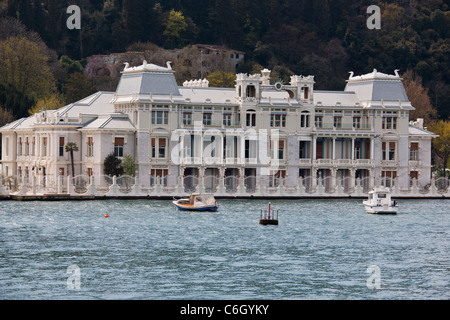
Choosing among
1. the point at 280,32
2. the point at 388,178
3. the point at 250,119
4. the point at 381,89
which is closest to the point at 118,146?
the point at 250,119

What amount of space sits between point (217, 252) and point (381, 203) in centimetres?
2905

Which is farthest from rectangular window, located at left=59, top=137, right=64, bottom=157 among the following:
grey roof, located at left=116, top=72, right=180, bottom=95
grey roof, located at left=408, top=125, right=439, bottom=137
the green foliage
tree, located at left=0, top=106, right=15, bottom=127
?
the green foliage

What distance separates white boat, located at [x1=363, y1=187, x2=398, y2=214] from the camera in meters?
83.5

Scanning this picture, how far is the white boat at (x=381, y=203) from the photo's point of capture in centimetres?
8350

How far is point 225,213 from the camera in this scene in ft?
266

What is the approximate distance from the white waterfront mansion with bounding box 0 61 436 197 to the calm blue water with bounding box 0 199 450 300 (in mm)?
11954

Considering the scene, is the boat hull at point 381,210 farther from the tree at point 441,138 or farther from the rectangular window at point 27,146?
the rectangular window at point 27,146

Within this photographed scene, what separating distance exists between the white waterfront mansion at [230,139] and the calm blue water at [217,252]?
1195cm

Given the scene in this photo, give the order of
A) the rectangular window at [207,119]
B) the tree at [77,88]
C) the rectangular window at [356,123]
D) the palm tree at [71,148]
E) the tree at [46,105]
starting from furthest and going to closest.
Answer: the tree at [77,88] → the tree at [46,105] → the rectangular window at [356,123] → the rectangular window at [207,119] → the palm tree at [71,148]

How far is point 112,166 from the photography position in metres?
96.2

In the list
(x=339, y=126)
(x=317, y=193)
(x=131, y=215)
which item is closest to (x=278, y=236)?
(x=131, y=215)

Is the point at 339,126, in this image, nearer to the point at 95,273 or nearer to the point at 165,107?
the point at 165,107

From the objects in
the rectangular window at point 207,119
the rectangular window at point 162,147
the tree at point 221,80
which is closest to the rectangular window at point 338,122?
the rectangular window at point 207,119

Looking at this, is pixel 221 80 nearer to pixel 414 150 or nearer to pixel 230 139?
pixel 230 139
